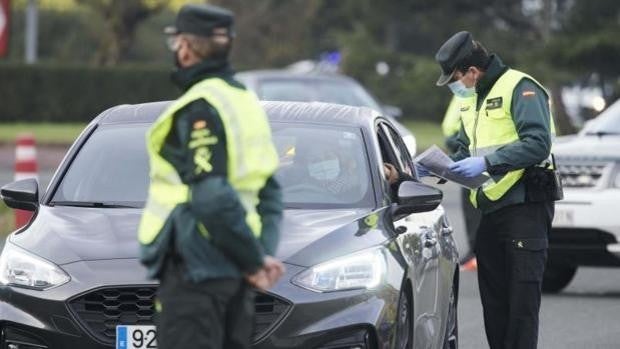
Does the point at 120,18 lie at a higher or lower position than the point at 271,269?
higher

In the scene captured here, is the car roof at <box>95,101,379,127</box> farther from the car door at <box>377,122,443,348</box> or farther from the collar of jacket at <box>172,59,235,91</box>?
the collar of jacket at <box>172,59,235,91</box>

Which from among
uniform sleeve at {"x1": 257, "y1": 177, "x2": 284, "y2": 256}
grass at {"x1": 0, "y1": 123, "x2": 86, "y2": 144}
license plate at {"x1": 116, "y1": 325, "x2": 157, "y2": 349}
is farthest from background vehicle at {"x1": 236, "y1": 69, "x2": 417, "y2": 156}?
uniform sleeve at {"x1": 257, "y1": 177, "x2": 284, "y2": 256}

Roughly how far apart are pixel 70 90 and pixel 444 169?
114 feet

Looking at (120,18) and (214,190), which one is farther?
(120,18)

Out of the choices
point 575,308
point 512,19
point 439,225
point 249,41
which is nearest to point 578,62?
point 512,19

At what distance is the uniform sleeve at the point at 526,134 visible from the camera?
28.5 ft

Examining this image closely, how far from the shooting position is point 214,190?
5.42 metres

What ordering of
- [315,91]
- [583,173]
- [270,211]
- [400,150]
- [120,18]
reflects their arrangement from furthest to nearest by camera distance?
[120,18]
[315,91]
[583,173]
[400,150]
[270,211]

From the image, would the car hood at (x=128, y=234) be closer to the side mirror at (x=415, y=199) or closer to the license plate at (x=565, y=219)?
the side mirror at (x=415, y=199)

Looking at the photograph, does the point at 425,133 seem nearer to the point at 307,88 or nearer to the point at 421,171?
the point at 307,88

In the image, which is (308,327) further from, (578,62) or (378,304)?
(578,62)

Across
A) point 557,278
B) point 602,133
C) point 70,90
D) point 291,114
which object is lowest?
point 557,278

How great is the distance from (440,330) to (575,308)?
4195mm

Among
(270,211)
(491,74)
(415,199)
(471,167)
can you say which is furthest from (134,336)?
(491,74)
